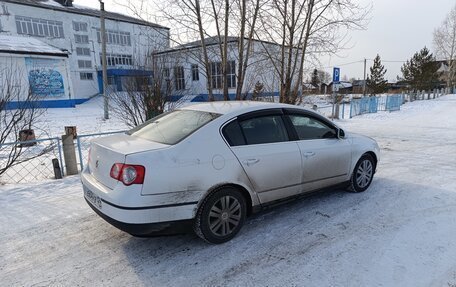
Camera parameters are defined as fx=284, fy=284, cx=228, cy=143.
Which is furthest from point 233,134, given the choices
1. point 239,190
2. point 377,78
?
point 377,78

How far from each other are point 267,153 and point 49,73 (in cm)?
2963

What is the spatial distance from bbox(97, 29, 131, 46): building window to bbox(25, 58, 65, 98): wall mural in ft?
45.2

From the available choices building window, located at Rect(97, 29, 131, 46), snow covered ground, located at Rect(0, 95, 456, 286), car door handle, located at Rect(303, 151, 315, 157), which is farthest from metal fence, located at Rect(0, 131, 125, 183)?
building window, located at Rect(97, 29, 131, 46)

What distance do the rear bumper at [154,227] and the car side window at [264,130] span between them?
1.16 metres

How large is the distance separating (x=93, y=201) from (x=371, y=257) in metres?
2.97

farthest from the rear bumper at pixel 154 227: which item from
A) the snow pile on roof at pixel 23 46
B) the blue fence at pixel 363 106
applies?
the snow pile on roof at pixel 23 46

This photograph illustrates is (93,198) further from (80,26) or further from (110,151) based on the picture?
(80,26)

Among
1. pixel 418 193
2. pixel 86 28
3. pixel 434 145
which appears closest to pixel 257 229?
pixel 418 193

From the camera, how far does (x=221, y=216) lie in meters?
3.12

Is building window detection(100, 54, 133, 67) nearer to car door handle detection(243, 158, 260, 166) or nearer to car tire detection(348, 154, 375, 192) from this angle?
car tire detection(348, 154, 375, 192)

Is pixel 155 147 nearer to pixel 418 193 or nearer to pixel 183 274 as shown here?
pixel 183 274

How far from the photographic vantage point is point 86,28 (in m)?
38.1

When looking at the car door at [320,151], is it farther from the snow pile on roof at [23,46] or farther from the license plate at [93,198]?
the snow pile on roof at [23,46]

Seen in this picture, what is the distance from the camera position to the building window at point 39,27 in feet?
108
